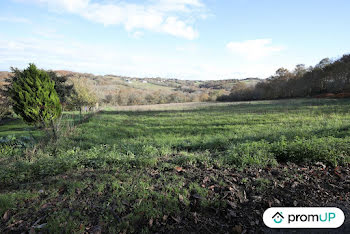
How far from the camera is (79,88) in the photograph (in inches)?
878

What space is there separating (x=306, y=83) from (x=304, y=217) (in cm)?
3676

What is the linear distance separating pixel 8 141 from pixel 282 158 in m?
10.2

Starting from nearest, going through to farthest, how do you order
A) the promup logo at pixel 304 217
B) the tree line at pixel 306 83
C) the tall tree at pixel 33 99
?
the promup logo at pixel 304 217, the tall tree at pixel 33 99, the tree line at pixel 306 83

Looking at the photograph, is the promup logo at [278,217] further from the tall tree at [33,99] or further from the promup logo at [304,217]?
the tall tree at [33,99]

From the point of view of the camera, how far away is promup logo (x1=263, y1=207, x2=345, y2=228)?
2.28 m

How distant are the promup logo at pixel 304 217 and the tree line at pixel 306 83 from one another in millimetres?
29622

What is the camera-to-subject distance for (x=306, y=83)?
3161 centimetres

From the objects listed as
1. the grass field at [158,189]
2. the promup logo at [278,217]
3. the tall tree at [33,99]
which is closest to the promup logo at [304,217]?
the promup logo at [278,217]

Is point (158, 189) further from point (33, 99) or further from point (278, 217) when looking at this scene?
point (33, 99)

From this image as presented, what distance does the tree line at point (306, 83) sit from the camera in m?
28.0

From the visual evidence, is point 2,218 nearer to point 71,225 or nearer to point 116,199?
point 71,225

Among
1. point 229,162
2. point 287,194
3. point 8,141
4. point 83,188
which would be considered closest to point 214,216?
point 287,194

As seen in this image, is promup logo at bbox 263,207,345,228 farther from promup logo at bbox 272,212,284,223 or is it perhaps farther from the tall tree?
the tall tree

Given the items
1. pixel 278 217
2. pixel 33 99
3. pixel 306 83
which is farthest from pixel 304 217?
pixel 306 83
